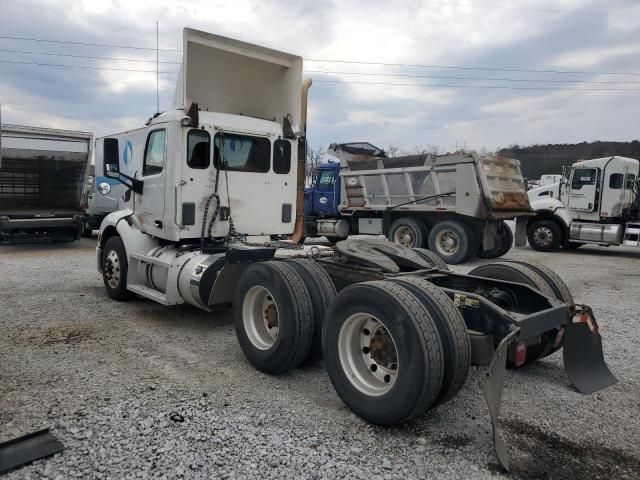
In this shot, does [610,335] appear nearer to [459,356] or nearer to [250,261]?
[459,356]

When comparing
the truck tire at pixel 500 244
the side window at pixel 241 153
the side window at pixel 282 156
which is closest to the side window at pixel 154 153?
the side window at pixel 241 153

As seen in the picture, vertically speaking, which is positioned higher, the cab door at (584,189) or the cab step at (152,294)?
the cab door at (584,189)

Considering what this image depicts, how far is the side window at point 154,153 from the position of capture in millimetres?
6211

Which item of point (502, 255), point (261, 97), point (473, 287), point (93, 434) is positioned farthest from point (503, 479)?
point (502, 255)

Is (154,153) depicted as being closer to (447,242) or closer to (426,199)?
(426,199)

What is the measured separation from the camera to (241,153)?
6434 millimetres

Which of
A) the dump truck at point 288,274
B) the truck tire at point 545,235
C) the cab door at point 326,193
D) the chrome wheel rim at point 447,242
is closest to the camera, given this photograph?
the dump truck at point 288,274

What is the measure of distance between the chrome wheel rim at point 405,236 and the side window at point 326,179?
2911 mm

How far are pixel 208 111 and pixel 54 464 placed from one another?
4.67 meters

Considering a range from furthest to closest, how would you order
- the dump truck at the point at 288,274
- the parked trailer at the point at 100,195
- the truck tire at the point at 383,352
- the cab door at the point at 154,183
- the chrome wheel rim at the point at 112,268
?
the parked trailer at the point at 100,195
the chrome wheel rim at the point at 112,268
the cab door at the point at 154,183
the dump truck at the point at 288,274
the truck tire at the point at 383,352

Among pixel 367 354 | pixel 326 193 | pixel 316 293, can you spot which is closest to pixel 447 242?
pixel 326 193

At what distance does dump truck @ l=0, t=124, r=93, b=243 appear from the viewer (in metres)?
12.0

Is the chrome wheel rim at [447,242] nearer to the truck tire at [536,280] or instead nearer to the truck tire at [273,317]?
the truck tire at [536,280]

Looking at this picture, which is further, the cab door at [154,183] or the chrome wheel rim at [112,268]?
the chrome wheel rim at [112,268]
